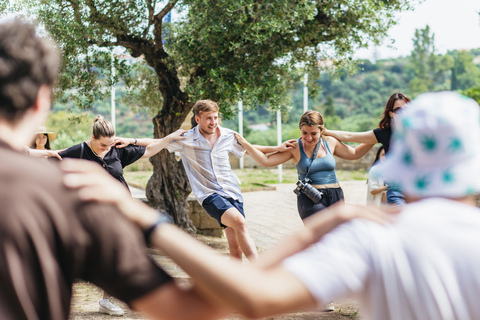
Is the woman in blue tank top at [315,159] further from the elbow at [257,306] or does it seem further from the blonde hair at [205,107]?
the elbow at [257,306]

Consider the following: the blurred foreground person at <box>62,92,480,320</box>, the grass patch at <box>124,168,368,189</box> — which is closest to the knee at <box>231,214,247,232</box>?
the blurred foreground person at <box>62,92,480,320</box>

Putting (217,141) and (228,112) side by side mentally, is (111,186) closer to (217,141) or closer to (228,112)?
(217,141)

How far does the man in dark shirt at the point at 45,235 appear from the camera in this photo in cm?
116

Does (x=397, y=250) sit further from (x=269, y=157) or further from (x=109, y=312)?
(x=109, y=312)

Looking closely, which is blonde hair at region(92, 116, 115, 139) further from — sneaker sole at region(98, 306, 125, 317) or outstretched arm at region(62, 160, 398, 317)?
outstretched arm at region(62, 160, 398, 317)

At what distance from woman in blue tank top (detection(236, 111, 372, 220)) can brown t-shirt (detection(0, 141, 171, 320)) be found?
4212 millimetres

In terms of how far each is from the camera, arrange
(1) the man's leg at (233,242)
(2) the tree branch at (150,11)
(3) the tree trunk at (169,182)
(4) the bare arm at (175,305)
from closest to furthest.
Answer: (4) the bare arm at (175,305) < (1) the man's leg at (233,242) < (2) the tree branch at (150,11) < (3) the tree trunk at (169,182)

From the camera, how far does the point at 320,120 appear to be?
548cm

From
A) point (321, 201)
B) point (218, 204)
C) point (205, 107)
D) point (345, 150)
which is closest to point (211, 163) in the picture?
point (218, 204)

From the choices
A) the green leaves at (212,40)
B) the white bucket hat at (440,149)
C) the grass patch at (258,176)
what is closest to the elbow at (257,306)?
the white bucket hat at (440,149)

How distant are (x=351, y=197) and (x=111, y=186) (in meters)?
14.2

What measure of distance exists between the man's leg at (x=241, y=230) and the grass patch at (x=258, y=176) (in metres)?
11.1

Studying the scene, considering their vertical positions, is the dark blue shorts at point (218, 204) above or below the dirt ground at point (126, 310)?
above

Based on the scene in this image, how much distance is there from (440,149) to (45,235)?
3.30 ft
